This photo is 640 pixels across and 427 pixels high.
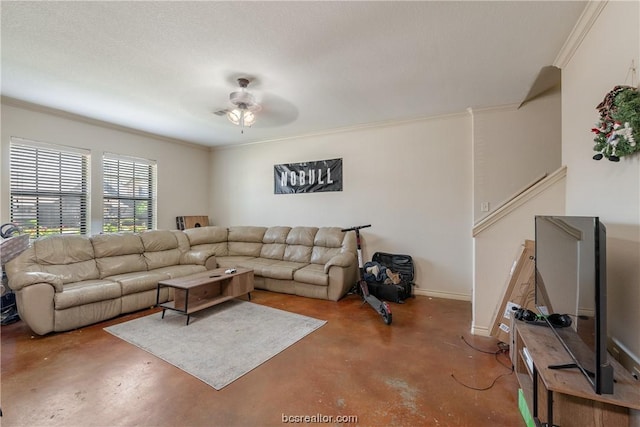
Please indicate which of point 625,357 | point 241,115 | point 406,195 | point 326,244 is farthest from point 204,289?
point 625,357

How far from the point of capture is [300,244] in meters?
4.74

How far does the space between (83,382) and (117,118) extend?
369cm

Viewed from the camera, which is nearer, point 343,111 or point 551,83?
point 551,83

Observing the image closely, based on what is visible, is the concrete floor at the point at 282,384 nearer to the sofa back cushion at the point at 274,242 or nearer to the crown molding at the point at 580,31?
the sofa back cushion at the point at 274,242

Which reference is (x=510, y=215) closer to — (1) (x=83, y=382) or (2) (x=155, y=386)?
(2) (x=155, y=386)

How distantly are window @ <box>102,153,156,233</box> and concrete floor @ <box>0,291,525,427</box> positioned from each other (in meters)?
2.09

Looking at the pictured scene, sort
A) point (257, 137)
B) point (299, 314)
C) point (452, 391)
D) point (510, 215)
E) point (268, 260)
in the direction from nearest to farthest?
point (452, 391)
point (510, 215)
point (299, 314)
point (268, 260)
point (257, 137)

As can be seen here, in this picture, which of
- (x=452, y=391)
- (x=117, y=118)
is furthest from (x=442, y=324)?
(x=117, y=118)

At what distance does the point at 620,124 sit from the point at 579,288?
912 millimetres

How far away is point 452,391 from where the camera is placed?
6.10 ft

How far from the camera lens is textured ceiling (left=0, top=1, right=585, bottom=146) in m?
1.88

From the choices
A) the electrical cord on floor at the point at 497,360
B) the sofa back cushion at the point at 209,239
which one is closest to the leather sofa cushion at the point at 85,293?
the sofa back cushion at the point at 209,239

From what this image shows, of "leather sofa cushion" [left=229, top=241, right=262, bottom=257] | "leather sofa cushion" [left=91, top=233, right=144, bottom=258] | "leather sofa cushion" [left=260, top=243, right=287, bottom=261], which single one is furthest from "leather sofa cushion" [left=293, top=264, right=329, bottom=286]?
"leather sofa cushion" [left=91, top=233, right=144, bottom=258]

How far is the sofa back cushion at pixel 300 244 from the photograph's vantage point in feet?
15.1
